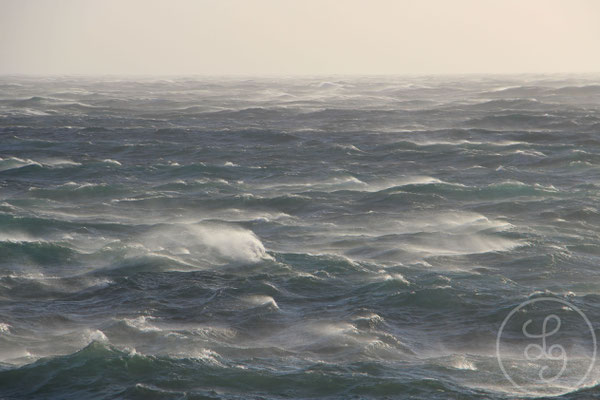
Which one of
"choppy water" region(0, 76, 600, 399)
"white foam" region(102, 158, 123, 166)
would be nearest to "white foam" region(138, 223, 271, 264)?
"choppy water" region(0, 76, 600, 399)

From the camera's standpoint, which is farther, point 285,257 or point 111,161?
point 111,161

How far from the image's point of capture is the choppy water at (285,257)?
60.8ft

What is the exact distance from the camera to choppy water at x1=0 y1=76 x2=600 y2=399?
1855 cm

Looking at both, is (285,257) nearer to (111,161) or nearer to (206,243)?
(206,243)

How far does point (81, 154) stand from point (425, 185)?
23865 millimetres

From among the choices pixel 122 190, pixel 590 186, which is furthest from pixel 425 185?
pixel 122 190

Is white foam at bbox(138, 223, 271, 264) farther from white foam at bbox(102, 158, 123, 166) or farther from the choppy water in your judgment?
white foam at bbox(102, 158, 123, 166)

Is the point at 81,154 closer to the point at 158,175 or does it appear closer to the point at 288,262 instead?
the point at 158,175

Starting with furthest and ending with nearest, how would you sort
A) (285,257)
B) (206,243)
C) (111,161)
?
1. (111,161)
2. (206,243)
3. (285,257)

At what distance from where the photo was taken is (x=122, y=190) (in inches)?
1651

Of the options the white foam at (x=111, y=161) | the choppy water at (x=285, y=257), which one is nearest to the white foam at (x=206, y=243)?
the choppy water at (x=285, y=257)

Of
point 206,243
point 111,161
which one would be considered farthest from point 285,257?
point 111,161

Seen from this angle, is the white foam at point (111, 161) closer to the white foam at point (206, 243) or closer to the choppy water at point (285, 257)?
the choppy water at point (285, 257)

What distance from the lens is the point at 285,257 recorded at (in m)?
28.4
